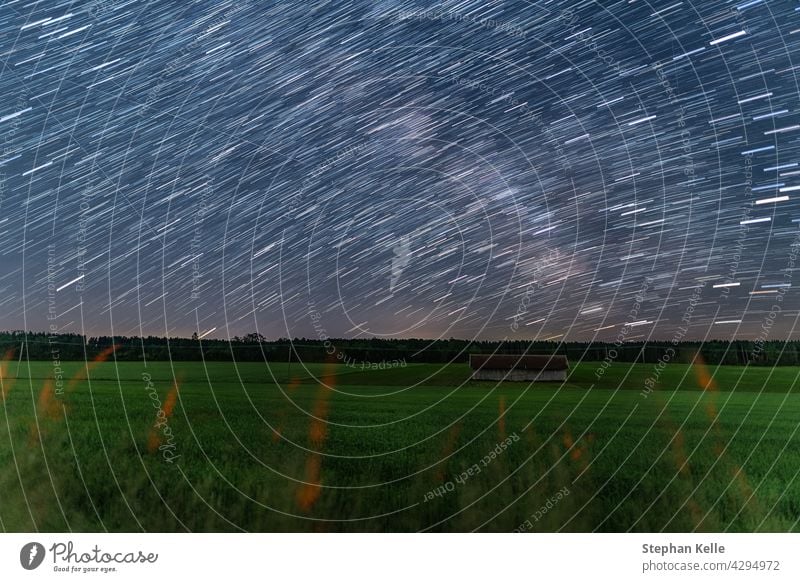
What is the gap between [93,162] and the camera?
414cm

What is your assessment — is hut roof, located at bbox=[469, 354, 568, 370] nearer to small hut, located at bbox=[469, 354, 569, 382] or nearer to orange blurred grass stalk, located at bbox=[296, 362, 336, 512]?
small hut, located at bbox=[469, 354, 569, 382]

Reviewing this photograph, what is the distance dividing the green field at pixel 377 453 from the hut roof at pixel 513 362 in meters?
0.15

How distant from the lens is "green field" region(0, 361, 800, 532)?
3.91 metres

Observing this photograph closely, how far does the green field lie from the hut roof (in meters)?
0.15

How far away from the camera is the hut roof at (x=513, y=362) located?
438 cm

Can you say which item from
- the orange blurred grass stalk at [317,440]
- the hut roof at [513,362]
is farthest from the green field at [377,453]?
the hut roof at [513,362]

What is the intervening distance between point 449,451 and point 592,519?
3.66 feet

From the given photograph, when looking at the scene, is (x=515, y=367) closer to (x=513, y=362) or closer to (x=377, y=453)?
(x=513, y=362)

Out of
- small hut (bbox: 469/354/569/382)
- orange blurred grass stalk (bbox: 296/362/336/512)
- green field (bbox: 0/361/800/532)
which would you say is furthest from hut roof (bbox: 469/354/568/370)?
orange blurred grass stalk (bbox: 296/362/336/512)

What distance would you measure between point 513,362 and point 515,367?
0.10 m

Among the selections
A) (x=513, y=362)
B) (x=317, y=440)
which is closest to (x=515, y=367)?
→ (x=513, y=362)

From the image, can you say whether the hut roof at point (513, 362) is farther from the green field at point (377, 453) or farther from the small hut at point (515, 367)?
the green field at point (377, 453)

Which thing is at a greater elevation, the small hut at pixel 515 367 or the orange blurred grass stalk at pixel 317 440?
the orange blurred grass stalk at pixel 317 440
